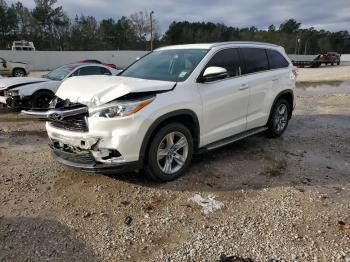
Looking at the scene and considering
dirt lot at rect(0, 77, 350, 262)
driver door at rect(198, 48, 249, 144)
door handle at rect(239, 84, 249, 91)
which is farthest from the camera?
door handle at rect(239, 84, 249, 91)

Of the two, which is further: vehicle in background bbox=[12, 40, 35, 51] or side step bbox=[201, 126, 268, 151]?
vehicle in background bbox=[12, 40, 35, 51]

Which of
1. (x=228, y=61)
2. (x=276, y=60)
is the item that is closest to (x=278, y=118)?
(x=276, y=60)

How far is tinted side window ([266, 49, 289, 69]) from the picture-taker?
6.71 meters

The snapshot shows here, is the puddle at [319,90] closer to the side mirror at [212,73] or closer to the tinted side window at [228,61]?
the tinted side window at [228,61]

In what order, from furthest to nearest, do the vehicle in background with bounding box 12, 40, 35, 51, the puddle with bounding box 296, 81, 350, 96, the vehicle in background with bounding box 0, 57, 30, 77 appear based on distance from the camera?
the vehicle in background with bounding box 12, 40, 35, 51
the vehicle in background with bounding box 0, 57, 30, 77
the puddle with bounding box 296, 81, 350, 96

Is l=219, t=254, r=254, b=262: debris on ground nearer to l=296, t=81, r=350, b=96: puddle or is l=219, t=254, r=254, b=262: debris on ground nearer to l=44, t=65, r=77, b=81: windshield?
l=44, t=65, r=77, b=81: windshield

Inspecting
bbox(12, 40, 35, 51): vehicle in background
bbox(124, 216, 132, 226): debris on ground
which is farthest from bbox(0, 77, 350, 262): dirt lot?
bbox(12, 40, 35, 51): vehicle in background

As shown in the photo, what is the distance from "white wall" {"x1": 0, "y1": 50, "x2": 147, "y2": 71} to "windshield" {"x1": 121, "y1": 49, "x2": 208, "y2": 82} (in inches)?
1393

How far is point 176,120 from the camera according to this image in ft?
15.8

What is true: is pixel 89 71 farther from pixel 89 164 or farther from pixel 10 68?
pixel 10 68

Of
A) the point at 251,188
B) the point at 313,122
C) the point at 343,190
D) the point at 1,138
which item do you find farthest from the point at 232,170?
the point at 1,138

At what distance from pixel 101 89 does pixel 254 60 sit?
9.82ft

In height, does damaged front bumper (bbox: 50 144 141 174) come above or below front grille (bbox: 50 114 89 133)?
below

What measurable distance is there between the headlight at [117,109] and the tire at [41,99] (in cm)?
583
